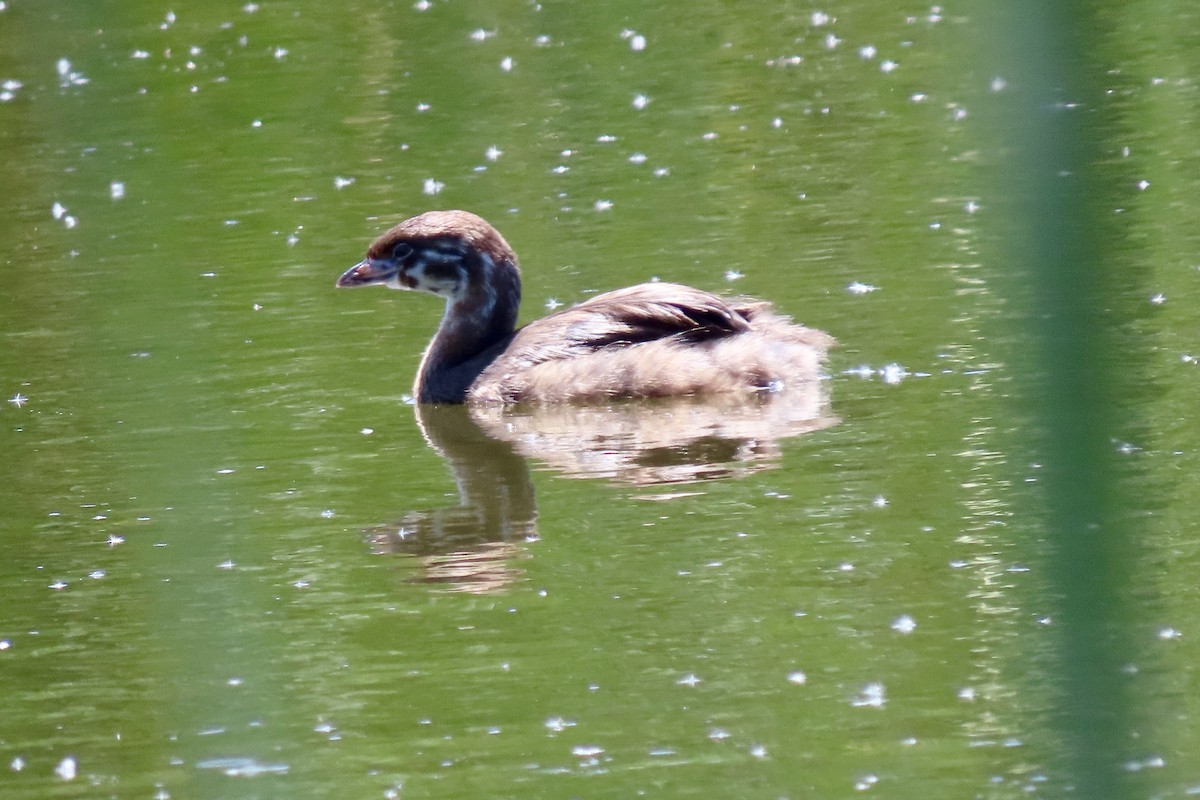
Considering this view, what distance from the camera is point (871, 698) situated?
5.09 metres

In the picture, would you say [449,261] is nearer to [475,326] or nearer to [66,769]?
[475,326]

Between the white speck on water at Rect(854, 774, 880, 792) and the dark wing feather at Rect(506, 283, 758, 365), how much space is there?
459 cm

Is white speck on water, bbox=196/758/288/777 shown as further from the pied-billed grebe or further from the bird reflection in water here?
the pied-billed grebe

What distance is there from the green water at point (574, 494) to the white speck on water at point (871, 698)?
0.01m

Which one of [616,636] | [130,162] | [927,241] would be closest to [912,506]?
[616,636]

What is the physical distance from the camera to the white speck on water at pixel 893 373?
28.2 ft

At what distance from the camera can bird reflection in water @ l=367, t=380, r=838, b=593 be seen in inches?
274

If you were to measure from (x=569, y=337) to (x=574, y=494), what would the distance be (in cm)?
183

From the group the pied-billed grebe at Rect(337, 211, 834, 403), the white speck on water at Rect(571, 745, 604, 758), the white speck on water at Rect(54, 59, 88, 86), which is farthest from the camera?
the pied-billed grebe at Rect(337, 211, 834, 403)

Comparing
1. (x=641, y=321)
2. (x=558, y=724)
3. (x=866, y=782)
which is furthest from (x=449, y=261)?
(x=866, y=782)

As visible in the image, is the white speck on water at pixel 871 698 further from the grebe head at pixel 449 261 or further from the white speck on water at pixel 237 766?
the grebe head at pixel 449 261

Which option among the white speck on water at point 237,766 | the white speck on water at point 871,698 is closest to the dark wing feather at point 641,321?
the white speck on water at point 871,698

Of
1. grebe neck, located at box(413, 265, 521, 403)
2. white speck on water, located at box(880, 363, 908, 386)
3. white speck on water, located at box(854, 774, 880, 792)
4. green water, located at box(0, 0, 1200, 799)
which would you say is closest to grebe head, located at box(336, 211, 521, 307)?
grebe neck, located at box(413, 265, 521, 403)

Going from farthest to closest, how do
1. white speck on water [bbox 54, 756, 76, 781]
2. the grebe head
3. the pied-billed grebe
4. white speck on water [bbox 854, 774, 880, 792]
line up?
the grebe head < the pied-billed grebe < white speck on water [bbox 54, 756, 76, 781] < white speck on water [bbox 854, 774, 880, 792]
